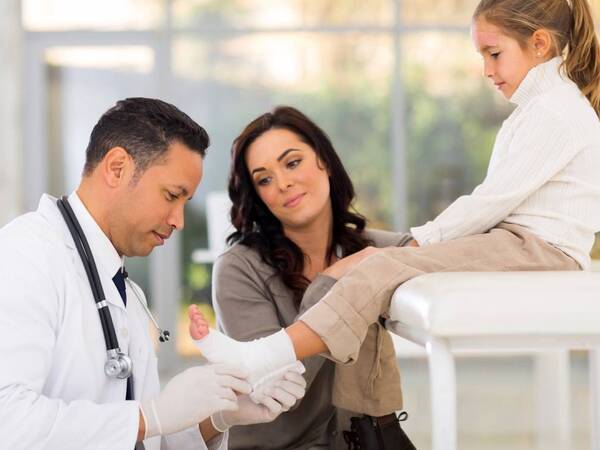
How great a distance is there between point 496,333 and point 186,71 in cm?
626

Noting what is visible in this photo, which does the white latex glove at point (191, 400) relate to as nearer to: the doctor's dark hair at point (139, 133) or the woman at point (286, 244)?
the doctor's dark hair at point (139, 133)

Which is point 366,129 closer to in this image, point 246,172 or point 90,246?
point 246,172

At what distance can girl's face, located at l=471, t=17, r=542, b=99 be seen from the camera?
8.16 feet

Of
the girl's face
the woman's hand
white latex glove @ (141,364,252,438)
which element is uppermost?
the girl's face

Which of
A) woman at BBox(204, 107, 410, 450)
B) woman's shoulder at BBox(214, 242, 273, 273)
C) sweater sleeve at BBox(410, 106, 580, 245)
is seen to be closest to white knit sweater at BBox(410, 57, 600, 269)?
sweater sleeve at BBox(410, 106, 580, 245)

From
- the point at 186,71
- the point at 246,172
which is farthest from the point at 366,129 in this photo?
the point at 246,172

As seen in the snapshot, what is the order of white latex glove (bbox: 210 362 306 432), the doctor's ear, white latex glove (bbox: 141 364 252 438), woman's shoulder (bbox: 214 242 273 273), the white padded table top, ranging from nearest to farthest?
the white padded table top → white latex glove (bbox: 141 364 252 438) → the doctor's ear → white latex glove (bbox: 210 362 306 432) → woman's shoulder (bbox: 214 242 273 273)

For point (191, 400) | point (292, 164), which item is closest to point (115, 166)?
point (191, 400)

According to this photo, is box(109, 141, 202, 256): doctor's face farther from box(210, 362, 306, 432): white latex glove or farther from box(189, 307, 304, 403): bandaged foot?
box(210, 362, 306, 432): white latex glove

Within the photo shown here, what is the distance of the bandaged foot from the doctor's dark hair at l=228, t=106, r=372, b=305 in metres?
0.73

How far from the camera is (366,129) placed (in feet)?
25.4

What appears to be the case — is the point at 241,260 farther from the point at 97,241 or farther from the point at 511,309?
the point at 511,309

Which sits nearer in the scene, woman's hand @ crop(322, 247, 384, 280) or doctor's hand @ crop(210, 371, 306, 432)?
doctor's hand @ crop(210, 371, 306, 432)

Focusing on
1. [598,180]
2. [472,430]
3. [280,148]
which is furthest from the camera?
[472,430]
